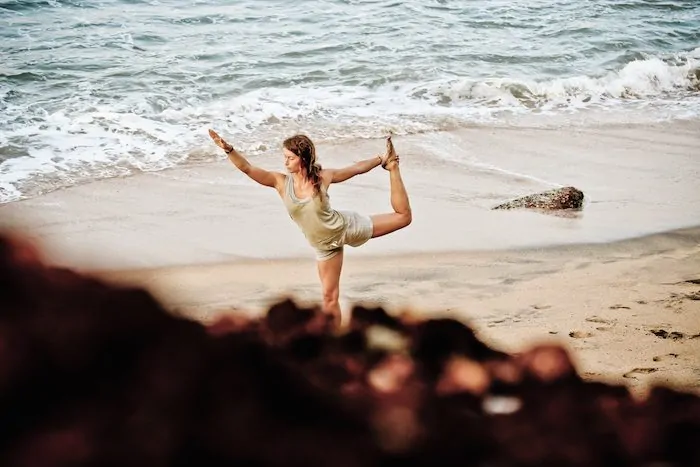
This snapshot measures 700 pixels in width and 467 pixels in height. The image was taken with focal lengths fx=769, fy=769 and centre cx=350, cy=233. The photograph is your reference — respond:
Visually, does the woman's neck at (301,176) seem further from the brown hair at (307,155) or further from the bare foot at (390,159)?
the bare foot at (390,159)

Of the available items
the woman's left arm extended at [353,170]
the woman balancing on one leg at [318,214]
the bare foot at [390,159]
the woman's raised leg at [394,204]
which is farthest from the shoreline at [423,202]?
the bare foot at [390,159]

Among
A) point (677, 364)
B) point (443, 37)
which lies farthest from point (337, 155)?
point (443, 37)

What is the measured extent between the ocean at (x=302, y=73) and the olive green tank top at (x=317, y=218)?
5199mm

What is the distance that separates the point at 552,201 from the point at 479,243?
1351mm

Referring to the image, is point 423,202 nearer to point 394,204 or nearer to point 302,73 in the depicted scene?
point 394,204

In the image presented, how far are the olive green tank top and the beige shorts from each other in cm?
3

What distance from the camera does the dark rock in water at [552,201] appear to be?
8.20 metres

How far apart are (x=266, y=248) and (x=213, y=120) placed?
5.82 m

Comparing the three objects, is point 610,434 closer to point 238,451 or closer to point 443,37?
point 238,451

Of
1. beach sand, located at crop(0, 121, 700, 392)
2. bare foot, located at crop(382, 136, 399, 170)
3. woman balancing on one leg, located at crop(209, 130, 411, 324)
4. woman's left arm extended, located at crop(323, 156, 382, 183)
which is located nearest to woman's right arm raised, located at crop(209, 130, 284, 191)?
woman balancing on one leg, located at crop(209, 130, 411, 324)

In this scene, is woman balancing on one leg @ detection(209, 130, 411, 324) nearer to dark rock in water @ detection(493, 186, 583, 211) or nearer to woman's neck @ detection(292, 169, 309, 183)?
woman's neck @ detection(292, 169, 309, 183)

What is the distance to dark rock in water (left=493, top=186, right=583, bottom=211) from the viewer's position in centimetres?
820

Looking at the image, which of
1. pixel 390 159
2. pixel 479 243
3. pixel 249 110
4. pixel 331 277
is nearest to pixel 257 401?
pixel 390 159

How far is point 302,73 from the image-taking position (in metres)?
15.1
